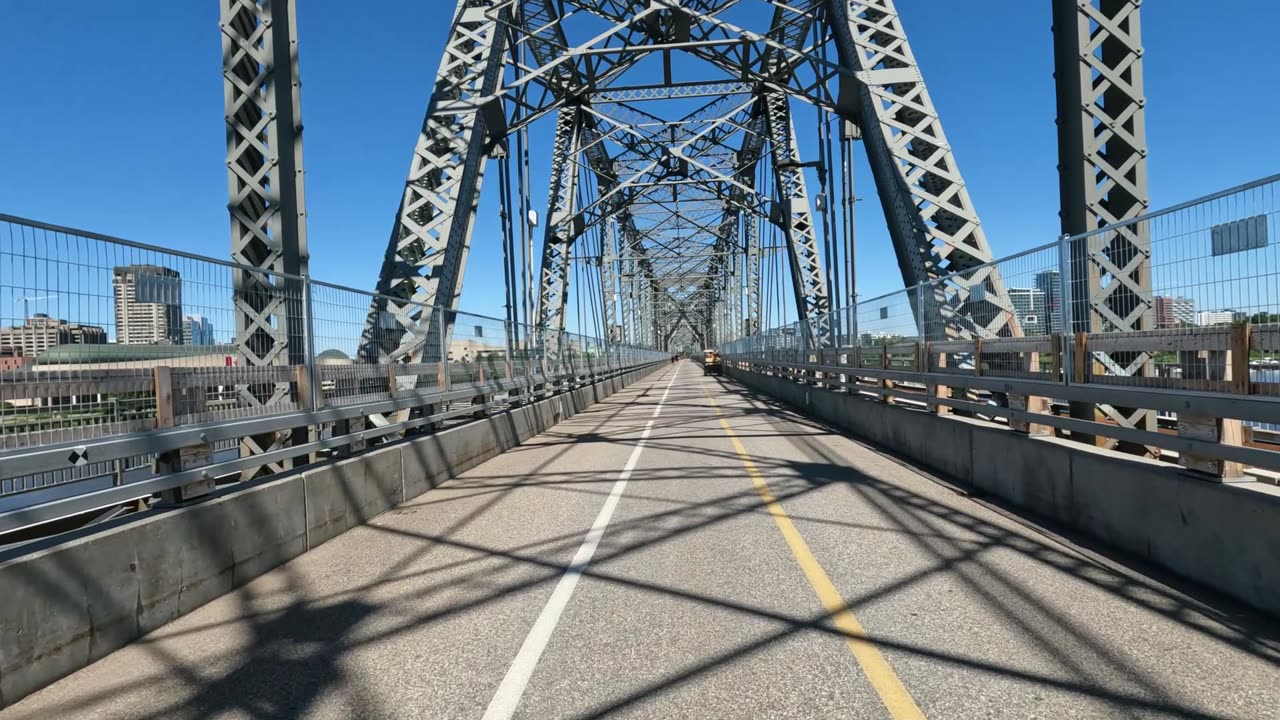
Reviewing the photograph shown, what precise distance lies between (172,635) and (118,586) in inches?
16.6

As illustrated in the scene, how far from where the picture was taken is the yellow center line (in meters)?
3.15

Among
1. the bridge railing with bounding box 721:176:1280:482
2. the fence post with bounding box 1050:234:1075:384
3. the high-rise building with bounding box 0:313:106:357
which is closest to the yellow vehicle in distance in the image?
the bridge railing with bounding box 721:176:1280:482

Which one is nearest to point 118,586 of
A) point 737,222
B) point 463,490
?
point 463,490

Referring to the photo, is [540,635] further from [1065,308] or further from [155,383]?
[1065,308]

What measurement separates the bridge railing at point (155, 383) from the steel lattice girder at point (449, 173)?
4.99 meters

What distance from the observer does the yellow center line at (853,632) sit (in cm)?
315

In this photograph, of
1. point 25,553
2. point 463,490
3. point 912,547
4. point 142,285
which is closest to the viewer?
point 25,553

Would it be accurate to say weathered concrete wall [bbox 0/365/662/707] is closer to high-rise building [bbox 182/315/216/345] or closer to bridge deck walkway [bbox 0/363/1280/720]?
bridge deck walkway [bbox 0/363/1280/720]

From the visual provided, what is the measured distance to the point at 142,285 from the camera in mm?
4879

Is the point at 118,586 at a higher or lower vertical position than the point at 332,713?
higher

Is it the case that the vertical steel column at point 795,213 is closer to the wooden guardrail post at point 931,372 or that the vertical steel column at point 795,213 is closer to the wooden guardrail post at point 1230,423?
the wooden guardrail post at point 931,372

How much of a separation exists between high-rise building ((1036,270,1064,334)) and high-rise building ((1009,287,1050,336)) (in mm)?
78

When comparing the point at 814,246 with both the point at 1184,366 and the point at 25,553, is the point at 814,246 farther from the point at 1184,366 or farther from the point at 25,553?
the point at 25,553

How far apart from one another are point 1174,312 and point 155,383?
6998 mm
